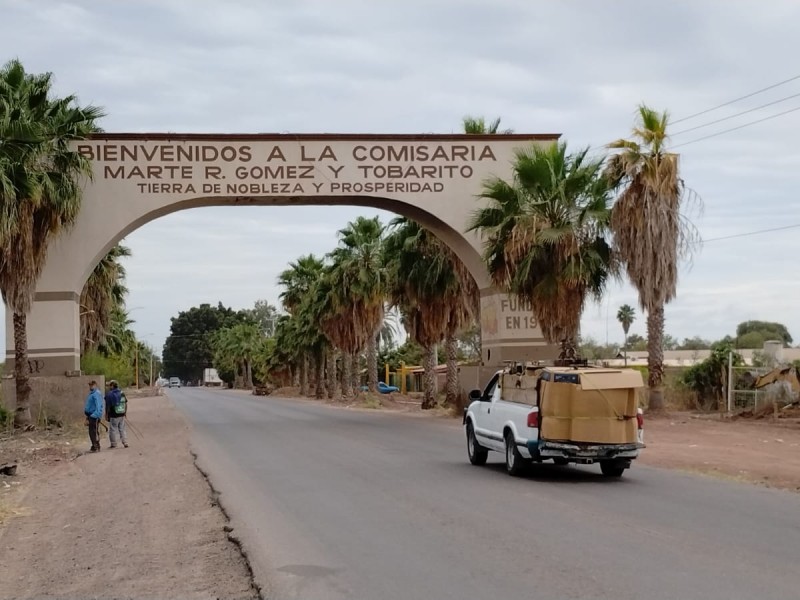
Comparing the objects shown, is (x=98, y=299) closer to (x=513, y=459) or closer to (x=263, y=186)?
(x=263, y=186)

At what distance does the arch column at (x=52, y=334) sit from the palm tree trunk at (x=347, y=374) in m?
28.7

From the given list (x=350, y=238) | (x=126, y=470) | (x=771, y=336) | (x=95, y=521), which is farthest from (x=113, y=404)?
(x=771, y=336)

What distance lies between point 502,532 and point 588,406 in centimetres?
537

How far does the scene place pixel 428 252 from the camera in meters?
39.2

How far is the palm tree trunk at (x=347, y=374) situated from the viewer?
59.7 meters

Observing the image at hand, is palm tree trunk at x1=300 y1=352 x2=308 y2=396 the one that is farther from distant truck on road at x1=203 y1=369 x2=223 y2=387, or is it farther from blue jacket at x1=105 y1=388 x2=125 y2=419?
distant truck on road at x1=203 y1=369 x2=223 y2=387

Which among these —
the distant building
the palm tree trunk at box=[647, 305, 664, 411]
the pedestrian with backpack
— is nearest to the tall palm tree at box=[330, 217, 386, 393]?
the distant building

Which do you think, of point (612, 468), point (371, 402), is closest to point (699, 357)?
point (371, 402)

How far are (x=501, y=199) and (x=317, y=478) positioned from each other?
1552 cm

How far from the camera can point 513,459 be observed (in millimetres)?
16125

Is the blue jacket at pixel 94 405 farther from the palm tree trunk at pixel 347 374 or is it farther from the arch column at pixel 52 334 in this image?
the palm tree trunk at pixel 347 374

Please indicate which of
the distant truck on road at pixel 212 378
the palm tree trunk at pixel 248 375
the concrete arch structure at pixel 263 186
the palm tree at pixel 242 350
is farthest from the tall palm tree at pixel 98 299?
the distant truck on road at pixel 212 378

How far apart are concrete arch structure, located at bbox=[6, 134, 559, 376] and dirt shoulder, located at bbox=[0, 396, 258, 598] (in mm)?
12209

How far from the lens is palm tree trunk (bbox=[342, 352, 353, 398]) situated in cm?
5974
